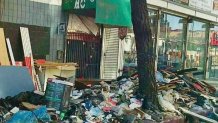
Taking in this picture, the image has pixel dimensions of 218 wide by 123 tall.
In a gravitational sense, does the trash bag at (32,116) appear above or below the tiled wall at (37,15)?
below

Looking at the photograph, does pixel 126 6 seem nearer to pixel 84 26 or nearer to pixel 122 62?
pixel 84 26

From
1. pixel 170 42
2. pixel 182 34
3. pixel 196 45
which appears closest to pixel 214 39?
pixel 196 45

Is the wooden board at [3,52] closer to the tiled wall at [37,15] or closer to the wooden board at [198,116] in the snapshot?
the tiled wall at [37,15]

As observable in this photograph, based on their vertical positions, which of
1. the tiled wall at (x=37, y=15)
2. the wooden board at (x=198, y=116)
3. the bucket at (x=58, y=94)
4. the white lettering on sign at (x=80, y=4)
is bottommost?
the wooden board at (x=198, y=116)

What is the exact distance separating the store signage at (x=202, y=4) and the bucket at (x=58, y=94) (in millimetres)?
13490

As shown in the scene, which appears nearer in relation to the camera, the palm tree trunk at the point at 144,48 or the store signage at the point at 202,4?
the palm tree trunk at the point at 144,48

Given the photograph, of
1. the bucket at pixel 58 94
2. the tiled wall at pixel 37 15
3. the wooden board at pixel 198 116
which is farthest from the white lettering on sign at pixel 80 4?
the bucket at pixel 58 94

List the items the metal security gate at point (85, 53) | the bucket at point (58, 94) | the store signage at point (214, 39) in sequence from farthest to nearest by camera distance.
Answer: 1. the store signage at point (214, 39)
2. the metal security gate at point (85, 53)
3. the bucket at point (58, 94)

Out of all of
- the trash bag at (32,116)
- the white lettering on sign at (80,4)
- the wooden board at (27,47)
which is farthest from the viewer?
the white lettering on sign at (80,4)

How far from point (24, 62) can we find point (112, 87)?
104 inches

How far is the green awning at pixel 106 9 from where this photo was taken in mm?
11828

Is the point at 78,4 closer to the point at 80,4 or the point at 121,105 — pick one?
the point at 80,4

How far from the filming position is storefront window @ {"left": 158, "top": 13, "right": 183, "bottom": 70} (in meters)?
18.4

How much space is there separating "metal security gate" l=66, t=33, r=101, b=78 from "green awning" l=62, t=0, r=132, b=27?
1.32 m
